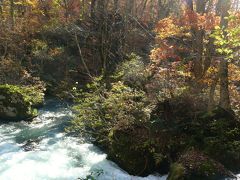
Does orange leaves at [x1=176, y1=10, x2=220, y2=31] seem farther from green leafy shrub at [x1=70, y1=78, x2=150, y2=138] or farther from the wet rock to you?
the wet rock

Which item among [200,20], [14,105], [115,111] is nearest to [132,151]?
[115,111]

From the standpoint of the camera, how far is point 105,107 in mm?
12133

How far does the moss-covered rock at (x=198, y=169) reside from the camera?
852 cm

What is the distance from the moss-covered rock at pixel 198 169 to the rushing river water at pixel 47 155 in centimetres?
148

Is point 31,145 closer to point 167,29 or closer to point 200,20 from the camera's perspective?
point 167,29

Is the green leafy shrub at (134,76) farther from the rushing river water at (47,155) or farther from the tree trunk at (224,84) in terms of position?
the tree trunk at (224,84)

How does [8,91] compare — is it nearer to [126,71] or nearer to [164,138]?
[126,71]

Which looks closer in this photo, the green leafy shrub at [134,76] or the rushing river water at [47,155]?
the rushing river water at [47,155]

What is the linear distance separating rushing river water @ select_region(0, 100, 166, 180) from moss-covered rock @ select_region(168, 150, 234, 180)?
1.48 metres

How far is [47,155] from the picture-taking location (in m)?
12.0

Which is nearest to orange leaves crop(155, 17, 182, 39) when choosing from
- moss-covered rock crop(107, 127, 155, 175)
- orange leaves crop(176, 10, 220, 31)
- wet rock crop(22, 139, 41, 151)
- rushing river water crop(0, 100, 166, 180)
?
orange leaves crop(176, 10, 220, 31)

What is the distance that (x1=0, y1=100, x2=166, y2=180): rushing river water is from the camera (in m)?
10.3

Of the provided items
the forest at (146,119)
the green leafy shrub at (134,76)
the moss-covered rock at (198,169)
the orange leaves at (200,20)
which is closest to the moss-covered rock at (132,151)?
the forest at (146,119)

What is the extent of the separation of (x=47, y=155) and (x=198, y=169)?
553 centimetres
